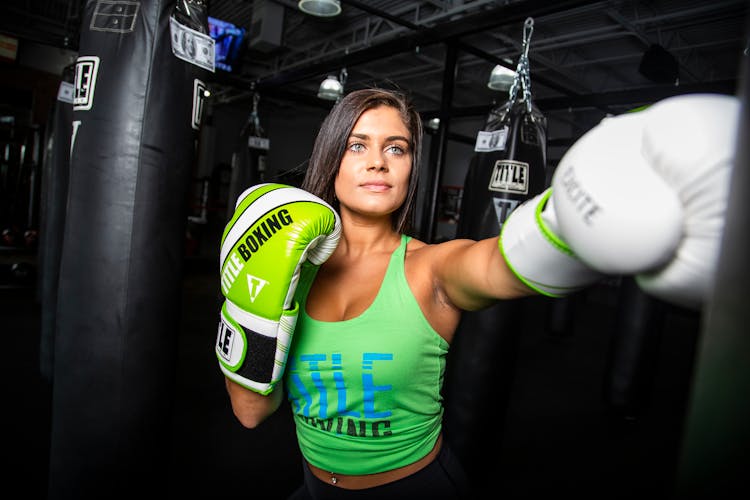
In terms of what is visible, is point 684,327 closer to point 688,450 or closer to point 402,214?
point 402,214

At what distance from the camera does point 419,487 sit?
1.20 m

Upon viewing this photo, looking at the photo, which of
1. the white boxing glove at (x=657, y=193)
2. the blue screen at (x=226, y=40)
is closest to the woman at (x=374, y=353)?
the white boxing glove at (x=657, y=193)

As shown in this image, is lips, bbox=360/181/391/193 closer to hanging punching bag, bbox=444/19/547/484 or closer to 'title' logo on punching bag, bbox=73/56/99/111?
'title' logo on punching bag, bbox=73/56/99/111

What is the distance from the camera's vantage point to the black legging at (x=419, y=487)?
119 centimetres

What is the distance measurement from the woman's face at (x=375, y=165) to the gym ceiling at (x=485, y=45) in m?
1.51

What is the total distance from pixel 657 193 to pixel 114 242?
142cm

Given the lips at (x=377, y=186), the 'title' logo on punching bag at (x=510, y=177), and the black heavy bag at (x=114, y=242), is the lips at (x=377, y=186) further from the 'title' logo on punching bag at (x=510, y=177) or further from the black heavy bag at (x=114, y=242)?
the 'title' logo on punching bag at (x=510, y=177)

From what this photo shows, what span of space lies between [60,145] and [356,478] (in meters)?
2.56

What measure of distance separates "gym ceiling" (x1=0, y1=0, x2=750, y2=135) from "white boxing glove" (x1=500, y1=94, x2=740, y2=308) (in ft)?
7.49

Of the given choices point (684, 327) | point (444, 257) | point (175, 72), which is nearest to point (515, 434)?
point (444, 257)

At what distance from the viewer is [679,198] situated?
1.66 feet

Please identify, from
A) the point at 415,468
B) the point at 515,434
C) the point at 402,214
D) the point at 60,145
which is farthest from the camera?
the point at 515,434

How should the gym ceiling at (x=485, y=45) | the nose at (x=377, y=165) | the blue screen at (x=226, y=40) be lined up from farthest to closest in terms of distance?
the blue screen at (x=226, y=40)
the gym ceiling at (x=485, y=45)
the nose at (x=377, y=165)

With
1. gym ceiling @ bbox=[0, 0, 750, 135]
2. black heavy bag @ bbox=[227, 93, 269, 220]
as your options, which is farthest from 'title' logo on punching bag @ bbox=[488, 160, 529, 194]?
black heavy bag @ bbox=[227, 93, 269, 220]
